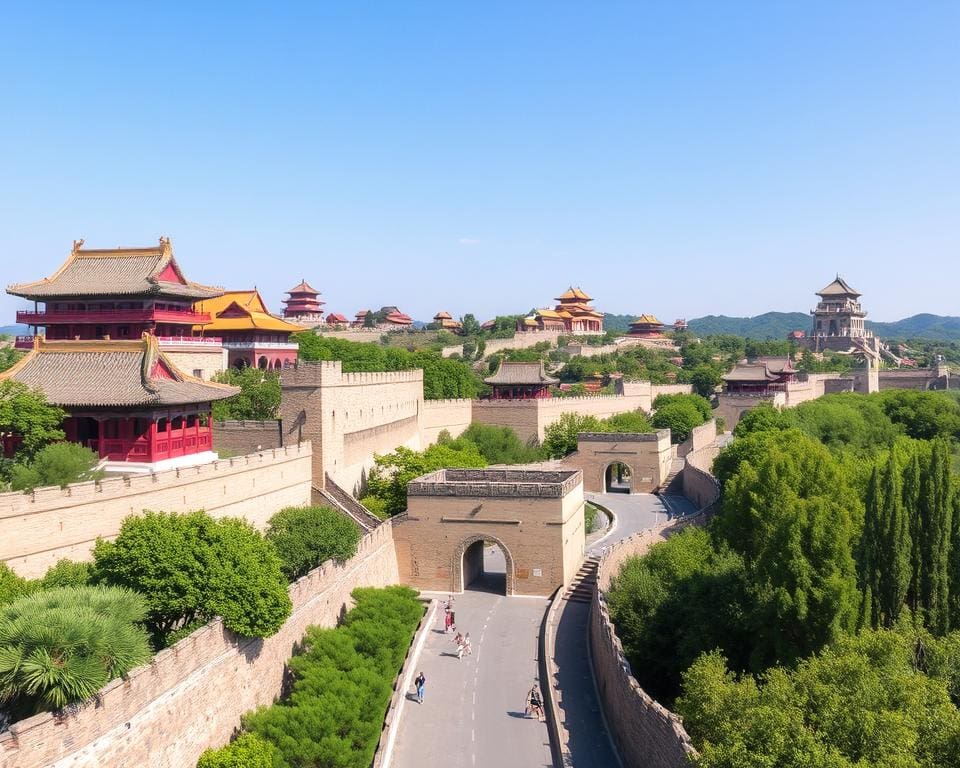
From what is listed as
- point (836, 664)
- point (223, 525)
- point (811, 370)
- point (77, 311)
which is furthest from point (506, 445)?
point (811, 370)

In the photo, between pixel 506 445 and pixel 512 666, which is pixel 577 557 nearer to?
pixel 512 666

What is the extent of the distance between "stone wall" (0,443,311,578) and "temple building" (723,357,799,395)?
130 feet

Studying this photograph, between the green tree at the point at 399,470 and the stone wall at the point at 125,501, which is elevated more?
the stone wall at the point at 125,501

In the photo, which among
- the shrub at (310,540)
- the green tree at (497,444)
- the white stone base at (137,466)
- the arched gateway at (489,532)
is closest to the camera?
the shrub at (310,540)

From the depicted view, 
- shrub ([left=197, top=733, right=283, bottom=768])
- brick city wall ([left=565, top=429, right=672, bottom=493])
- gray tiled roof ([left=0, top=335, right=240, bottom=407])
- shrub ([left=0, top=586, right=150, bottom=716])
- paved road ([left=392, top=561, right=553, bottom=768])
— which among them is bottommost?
paved road ([left=392, top=561, right=553, bottom=768])

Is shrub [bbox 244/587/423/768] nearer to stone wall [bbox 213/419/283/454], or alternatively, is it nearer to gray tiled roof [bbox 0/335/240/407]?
gray tiled roof [bbox 0/335/240/407]

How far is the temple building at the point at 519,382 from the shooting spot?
150ft

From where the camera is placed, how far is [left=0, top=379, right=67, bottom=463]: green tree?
20297 mm

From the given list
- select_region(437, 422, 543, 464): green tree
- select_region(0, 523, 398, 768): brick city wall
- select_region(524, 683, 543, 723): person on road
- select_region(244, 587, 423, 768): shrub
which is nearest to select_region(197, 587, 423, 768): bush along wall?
select_region(244, 587, 423, 768): shrub

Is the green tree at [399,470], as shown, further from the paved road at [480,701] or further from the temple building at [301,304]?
the temple building at [301,304]

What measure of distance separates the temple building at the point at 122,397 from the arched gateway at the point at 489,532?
6.37 meters

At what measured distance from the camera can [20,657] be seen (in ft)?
37.8

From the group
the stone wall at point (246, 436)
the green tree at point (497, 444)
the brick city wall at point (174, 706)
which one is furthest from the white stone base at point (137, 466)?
the green tree at point (497, 444)

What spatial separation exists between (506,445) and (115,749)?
1179 inches
